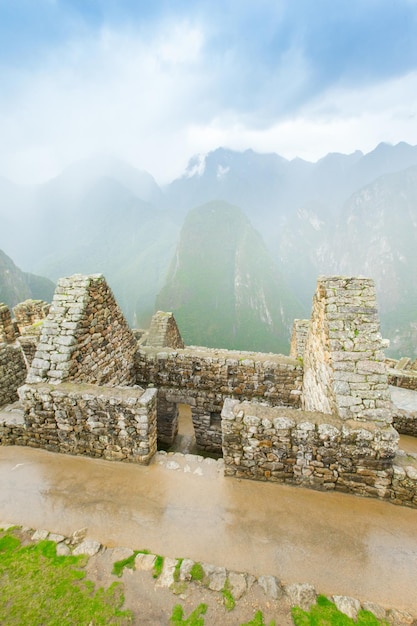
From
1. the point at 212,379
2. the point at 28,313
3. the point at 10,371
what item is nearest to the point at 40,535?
the point at 212,379

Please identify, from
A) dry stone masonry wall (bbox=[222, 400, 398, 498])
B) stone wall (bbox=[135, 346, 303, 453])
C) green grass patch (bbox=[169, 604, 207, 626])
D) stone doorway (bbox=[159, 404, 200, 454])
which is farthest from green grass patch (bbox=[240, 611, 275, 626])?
stone doorway (bbox=[159, 404, 200, 454])

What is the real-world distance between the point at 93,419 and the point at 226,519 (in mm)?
3347

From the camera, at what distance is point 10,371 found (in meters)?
11.1

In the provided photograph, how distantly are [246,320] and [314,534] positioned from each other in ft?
251

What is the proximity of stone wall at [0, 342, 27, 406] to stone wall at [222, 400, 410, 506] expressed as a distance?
9.46 m

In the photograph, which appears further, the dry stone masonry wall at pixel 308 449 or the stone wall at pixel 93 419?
the stone wall at pixel 93 419

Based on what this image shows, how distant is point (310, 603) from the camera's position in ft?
12.5

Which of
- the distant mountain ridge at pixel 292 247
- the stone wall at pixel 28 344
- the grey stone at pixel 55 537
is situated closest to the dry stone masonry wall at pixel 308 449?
the grey stone at pixel 55 537

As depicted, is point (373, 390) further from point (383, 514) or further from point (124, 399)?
point (124, 399)

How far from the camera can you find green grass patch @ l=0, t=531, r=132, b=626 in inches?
145

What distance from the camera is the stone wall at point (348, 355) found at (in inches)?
219

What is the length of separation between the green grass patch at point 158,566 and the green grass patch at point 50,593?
19.0 inches

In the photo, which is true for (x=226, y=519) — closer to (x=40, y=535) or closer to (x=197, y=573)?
(x=197, y=573)

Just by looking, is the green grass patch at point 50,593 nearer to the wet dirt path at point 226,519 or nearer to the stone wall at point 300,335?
the wet dirt path at point 226,519
